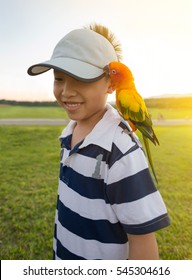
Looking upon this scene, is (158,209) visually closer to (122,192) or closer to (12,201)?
(122,192)

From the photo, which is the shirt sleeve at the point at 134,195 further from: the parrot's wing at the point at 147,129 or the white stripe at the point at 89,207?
the parrot's wing at the point at 147,129

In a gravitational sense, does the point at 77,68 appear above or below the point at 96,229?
above

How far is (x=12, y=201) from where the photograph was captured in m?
3.94

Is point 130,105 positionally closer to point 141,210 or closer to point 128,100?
point 128,100

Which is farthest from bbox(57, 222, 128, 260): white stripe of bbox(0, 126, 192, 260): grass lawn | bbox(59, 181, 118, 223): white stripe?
bbox(0, 126, 192, 260): grass lawn

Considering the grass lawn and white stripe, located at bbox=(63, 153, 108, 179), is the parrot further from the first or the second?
the grass lawn

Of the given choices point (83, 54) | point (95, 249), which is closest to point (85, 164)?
point (95, 249)

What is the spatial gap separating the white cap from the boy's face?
0.17 feet

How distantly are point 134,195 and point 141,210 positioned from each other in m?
0.07

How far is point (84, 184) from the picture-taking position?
1.23 m

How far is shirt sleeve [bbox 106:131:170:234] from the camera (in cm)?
109

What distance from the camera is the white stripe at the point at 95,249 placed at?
1235 mm

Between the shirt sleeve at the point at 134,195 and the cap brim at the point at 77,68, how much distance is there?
0.35 m
